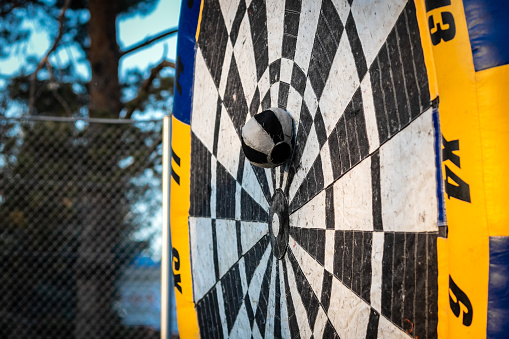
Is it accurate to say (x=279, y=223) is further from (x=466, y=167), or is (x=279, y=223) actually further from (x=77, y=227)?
(x=77, y=227)

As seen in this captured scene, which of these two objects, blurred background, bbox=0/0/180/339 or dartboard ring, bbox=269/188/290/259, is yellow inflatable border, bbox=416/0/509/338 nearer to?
dartboard ring, bbox=269/188/290/259

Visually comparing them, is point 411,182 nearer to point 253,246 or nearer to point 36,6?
point 253,246

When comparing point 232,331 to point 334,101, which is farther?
point 232,331

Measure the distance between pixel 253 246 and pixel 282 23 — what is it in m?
0.49

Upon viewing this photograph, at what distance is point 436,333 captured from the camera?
0.60 meters

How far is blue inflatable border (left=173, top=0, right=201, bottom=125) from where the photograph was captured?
1.42 m

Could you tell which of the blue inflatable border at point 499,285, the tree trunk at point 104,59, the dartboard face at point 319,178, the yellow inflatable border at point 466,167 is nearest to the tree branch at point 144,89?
the tree trunk at point 104,59

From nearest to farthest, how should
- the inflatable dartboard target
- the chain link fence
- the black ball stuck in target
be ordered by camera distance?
1. the inflatable dartboard target
2. the black ball stuck in target
3. the chain link fence

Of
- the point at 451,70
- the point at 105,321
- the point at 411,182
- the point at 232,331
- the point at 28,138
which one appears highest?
the point at 28,138

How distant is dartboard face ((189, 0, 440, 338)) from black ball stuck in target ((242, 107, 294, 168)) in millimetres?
23

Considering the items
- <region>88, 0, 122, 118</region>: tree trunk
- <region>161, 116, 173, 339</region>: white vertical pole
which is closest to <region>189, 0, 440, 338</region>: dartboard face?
<region>161, 116, 173, 339</region>: white vertical pole

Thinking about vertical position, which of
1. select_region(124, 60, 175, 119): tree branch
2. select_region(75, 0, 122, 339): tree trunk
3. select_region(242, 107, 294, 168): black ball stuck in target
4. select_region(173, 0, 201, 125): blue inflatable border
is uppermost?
select_region(124, 60, 175, 119): tree branch

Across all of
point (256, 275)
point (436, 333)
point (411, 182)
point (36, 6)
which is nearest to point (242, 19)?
point (256, 275)

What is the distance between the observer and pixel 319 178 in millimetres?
867
